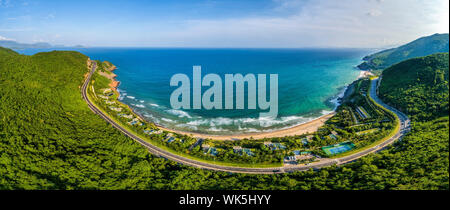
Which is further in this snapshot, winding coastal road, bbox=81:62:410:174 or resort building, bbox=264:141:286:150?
resort building, bbox=264:141:286:150

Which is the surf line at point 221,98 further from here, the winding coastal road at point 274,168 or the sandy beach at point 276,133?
the winding coastal road at point 274,168

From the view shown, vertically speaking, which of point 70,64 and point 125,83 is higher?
point 70,64

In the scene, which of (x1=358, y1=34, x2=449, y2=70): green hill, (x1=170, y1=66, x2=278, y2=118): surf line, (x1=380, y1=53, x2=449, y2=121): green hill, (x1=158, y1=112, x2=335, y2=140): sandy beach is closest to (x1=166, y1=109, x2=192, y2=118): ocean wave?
(x1=170, y1=66, x2=278, y2=118): surf line

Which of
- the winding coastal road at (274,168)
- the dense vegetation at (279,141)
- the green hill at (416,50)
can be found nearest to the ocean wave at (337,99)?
the dense vegetation at (279,141)

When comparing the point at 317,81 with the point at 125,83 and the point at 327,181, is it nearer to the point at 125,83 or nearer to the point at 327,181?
the point at 327,181

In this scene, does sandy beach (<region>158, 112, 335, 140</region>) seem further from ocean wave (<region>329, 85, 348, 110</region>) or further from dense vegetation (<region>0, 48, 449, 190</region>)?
ocean wave (<region>329, 85, 348, 110</region>)
